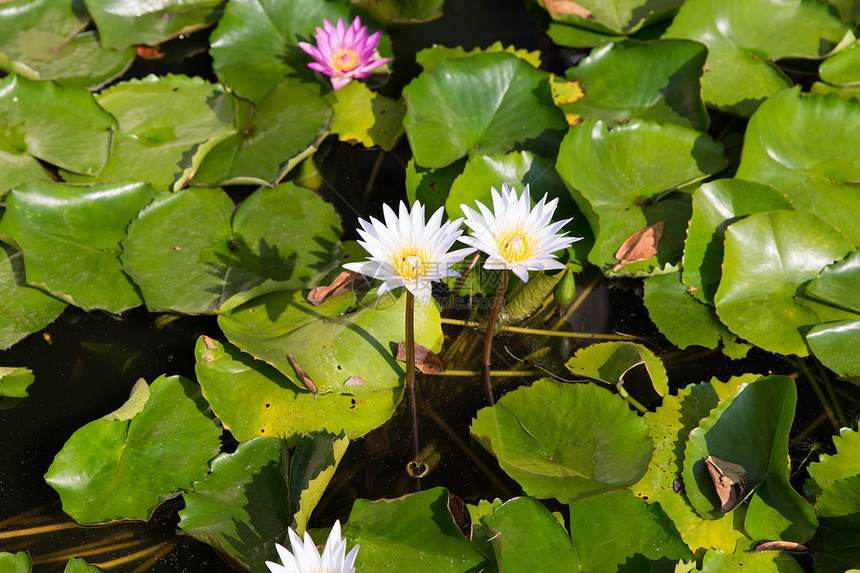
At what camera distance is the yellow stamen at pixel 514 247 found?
5.92 ft

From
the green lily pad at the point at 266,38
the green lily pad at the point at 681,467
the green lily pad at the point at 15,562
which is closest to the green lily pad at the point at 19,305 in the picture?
the green lily pad at the point at 15,562

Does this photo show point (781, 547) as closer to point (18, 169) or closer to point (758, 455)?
point (758, 455)

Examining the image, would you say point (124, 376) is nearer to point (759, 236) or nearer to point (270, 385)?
point (270, 385)

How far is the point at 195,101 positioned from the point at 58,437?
1.65m

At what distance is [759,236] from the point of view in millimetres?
2236

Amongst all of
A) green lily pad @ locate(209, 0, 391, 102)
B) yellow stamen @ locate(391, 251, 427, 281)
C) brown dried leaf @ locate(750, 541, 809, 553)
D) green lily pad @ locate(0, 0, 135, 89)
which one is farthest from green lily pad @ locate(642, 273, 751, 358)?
green lily pad @ locate(0, 0, 135, 89)

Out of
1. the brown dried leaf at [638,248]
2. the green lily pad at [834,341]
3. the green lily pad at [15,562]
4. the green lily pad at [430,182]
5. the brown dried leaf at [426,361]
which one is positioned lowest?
the green lily pad at [15,562]

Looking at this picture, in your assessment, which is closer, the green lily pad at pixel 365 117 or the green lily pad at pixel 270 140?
the green lily pad at pixel 270 140

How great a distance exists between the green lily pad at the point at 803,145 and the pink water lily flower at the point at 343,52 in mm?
1738

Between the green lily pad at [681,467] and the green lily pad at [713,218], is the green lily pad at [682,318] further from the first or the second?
the green lily pad at [681,467]

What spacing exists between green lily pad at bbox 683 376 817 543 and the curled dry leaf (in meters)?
0.02

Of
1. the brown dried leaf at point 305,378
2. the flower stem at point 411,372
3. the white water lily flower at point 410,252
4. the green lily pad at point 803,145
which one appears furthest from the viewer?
the green lily pad at point 803,145

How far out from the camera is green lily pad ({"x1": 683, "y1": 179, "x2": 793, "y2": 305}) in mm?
2305

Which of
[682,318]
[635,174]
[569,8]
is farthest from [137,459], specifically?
Answer: [569,8]
